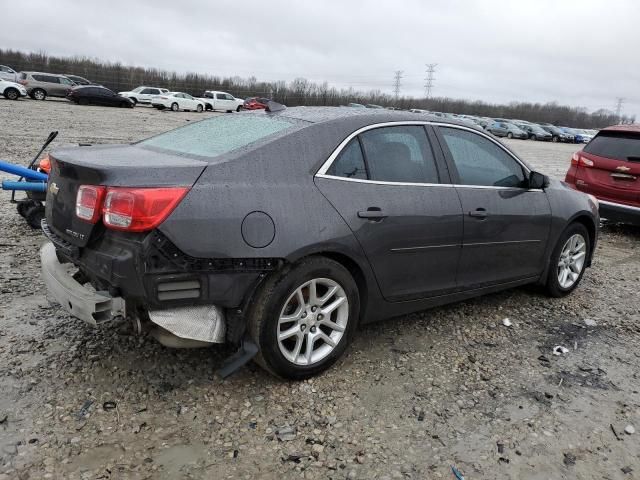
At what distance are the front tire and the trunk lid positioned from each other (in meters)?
0.76

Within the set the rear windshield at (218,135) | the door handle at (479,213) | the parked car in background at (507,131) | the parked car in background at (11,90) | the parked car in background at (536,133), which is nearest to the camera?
the rear windshield at (218,135)

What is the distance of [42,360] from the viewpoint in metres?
3.29

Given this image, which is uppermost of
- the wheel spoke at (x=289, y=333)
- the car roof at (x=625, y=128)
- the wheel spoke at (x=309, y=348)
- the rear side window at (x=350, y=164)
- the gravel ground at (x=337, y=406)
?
the car roof at (x=625, y=128)

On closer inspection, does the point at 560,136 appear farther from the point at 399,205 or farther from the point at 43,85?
the point at 399,205

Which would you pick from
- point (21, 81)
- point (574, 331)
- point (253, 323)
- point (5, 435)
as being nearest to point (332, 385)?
point (253, 323)

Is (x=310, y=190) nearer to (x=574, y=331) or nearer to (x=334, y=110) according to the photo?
(x=334, y=110)

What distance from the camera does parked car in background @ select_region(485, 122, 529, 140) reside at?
Result: 48.5 metres

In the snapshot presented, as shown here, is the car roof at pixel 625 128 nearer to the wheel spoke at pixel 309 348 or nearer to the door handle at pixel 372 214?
the door handle at pixel 372 214

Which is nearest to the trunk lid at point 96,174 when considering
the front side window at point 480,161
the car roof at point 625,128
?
the front side window at point 480,161

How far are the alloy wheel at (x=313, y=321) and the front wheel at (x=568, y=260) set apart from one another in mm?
2470

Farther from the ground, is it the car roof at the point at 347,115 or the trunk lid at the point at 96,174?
the car roof at the point at 347,115

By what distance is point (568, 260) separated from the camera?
5051 millimetres

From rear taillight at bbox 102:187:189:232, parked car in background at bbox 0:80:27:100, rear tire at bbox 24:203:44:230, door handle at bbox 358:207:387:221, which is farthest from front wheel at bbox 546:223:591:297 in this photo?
parked car in background at bbox 0:80:27:100

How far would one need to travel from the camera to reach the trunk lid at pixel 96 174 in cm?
270
